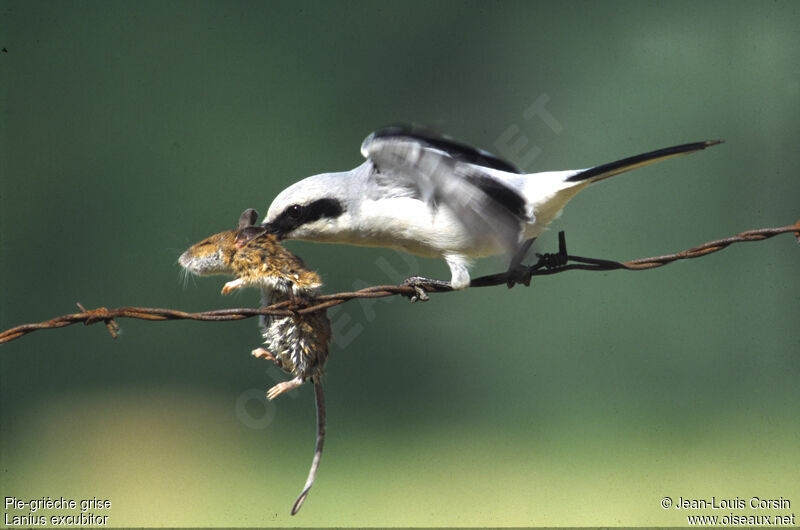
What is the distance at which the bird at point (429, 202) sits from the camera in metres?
2.24

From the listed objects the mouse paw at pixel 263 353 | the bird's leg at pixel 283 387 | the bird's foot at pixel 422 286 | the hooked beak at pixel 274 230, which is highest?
the hooked beak at pixel 274 230

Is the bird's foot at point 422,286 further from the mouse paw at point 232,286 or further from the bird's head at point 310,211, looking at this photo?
the mouse paw at point 232,286

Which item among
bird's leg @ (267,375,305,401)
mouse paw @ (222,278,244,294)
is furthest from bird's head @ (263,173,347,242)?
bird's leg @ (267,375,305,401)

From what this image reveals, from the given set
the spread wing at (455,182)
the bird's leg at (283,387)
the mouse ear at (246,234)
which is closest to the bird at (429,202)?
the spread wing at (455,182)

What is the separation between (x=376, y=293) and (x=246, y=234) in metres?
0.48

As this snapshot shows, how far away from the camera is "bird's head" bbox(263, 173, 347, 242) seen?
7.50 ft

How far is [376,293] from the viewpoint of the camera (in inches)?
73.2

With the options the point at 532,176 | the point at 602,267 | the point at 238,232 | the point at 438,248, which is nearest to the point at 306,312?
the point at 238,232

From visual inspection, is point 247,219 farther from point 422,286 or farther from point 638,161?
point 638,161

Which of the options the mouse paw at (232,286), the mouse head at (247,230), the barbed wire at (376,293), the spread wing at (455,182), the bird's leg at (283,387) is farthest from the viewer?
the spread wing at (455,182)

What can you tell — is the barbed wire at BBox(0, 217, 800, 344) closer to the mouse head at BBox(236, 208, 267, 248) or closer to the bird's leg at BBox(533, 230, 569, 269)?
the bird's leg at BBox(533, 230, 569, 269)

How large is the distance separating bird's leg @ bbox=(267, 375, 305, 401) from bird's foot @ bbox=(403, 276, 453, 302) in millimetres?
407

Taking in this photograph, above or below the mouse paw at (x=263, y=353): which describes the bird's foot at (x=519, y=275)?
above

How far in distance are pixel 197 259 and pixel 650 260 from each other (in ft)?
4.15
